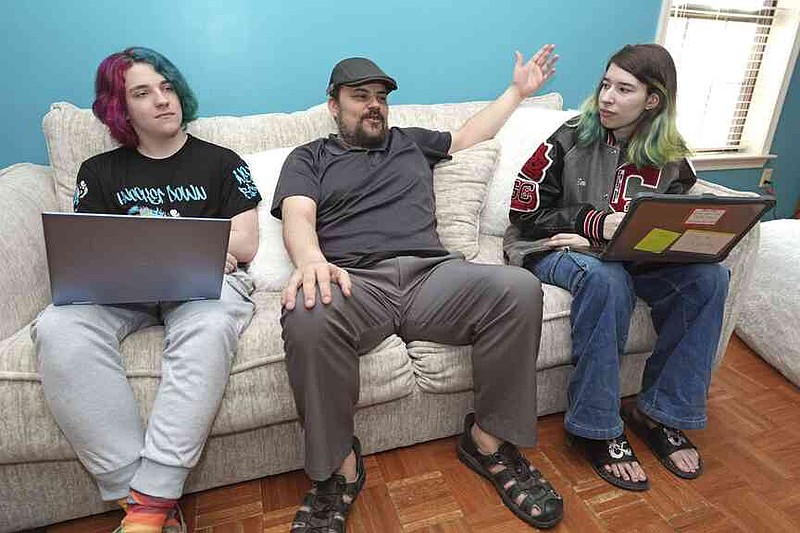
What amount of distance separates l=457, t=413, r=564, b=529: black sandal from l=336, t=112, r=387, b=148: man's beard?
857 mm

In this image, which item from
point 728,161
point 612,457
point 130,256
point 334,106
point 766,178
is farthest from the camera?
point 766,178

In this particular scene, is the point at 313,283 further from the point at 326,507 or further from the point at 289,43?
the point at 289,43

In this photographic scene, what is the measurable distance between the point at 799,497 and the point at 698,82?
1984 mm

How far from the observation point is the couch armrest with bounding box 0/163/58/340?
1.19 m

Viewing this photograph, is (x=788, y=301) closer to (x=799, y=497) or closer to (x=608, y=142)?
(x=799, y=497)

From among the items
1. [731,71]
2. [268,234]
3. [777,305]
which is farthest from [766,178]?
[268,234]

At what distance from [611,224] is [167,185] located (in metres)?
1.16

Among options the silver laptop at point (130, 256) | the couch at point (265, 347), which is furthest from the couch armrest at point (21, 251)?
the silver laptop at point (130, 256)

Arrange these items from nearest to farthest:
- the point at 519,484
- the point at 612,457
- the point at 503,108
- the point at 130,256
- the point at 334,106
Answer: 1. the point at 130,256
2. the point at 519,484
3. the point at 612,457
4. the point at 334,106
5. the point at 503,108

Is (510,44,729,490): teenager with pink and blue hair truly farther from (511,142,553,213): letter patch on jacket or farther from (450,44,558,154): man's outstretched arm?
(450,44,558,154): man's outstretched arm

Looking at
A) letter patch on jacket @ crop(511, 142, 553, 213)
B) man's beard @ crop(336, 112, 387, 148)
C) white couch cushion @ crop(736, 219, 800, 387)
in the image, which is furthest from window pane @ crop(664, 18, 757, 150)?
man's beard @ crop(336, 112, 387, 148)

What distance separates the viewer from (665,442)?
4.59 ft

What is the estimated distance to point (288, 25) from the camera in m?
1.78

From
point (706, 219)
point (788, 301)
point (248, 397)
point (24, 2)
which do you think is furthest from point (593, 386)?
point (24, 2)
